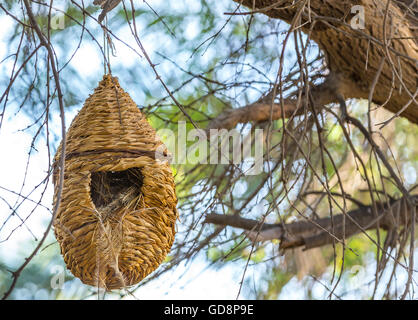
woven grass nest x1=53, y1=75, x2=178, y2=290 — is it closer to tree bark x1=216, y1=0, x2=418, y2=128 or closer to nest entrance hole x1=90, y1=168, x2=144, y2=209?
nest entrance hole x1=90, y1=168, x2=144, y2=209

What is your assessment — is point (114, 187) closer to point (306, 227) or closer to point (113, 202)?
point (113, 202)

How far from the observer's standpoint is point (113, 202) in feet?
3.87

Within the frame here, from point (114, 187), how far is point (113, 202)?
109 millimetres

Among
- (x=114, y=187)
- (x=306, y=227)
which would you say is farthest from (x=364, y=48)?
(x=114, y=187)

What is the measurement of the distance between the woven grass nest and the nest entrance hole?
23 mm

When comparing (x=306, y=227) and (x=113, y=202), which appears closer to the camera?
(x=113, y=202)

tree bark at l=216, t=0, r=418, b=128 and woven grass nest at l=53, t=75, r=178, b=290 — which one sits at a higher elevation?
tree bark at l=216, t=0, r=418, b=128

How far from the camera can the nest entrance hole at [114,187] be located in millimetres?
1223

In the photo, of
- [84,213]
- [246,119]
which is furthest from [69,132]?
[246,119]

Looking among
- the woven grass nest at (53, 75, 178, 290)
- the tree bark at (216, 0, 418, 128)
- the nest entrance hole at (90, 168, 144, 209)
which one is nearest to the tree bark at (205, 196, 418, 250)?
the tree bark at (216, 0, 418, 128)

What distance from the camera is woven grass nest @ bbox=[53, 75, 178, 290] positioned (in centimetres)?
108

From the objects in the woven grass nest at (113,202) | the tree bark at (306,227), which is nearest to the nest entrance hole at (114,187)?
the woven grass nest at (113,202)

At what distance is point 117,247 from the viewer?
3.52 feet

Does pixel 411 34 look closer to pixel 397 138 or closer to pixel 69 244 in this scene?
pixel 69 244
